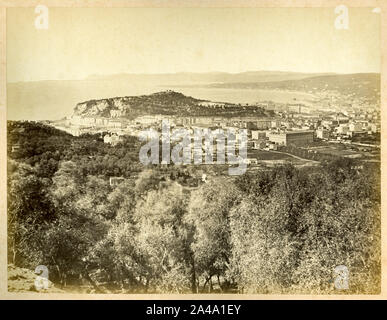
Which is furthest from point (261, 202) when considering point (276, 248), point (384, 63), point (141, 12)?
point (141, 12)

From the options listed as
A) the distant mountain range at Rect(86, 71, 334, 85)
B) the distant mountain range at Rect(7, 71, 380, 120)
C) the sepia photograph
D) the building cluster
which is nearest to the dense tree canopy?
the sepia photograph

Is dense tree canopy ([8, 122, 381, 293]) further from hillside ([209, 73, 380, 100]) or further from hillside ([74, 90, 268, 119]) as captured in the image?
hillside ([209, 73, 380, 100])

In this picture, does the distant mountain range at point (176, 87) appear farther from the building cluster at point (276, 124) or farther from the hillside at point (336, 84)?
the building cluster at point (276, 124)

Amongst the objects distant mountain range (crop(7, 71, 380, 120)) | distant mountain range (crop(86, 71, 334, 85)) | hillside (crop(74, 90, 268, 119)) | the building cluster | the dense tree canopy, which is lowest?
the dense tree canopy

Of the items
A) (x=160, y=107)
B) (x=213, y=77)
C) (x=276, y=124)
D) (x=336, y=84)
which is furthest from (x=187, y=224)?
(x=336, y=84)

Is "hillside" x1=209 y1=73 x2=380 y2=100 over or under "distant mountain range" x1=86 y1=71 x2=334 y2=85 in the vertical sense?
under

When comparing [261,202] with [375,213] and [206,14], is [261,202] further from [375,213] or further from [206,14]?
[206,14]
